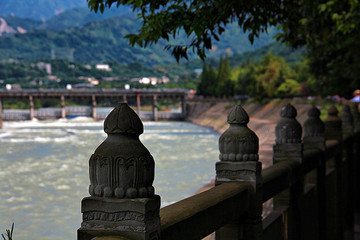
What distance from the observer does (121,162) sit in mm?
2617

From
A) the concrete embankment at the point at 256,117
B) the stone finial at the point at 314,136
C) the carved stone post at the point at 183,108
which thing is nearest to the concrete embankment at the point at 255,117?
the concrete embankment at the point at 256,117

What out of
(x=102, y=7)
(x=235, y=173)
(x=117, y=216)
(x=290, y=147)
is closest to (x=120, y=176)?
(x=117, y=216)

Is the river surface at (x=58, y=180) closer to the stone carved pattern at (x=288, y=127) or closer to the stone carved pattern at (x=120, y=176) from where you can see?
the stone carved pattern at (x=288, y=127)

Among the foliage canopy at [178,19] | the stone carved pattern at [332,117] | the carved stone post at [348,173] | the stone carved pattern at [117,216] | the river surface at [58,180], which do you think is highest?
the foliage canopy at [178,19]

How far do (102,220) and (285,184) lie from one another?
12.6 feet

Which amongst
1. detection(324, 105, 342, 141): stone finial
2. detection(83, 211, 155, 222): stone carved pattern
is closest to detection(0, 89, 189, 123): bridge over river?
detection(324, 105, 342, 141): stone finial

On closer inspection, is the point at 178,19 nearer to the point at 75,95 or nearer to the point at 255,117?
the point at 255,117

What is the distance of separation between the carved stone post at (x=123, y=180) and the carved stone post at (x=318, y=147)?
615 centimetres

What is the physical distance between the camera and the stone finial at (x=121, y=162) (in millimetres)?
2625

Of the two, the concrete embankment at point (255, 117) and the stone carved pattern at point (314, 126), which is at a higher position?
the stone carved pattern at point (314, 126)

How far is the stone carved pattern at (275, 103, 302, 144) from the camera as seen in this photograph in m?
6.82

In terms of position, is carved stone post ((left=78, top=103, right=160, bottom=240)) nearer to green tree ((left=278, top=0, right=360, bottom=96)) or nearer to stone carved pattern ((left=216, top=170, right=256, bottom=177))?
stone carved pattern ((left=216, top=170, right=256, bottom=177))

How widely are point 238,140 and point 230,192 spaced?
509mm

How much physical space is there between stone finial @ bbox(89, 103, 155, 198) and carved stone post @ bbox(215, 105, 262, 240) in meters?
2.02
